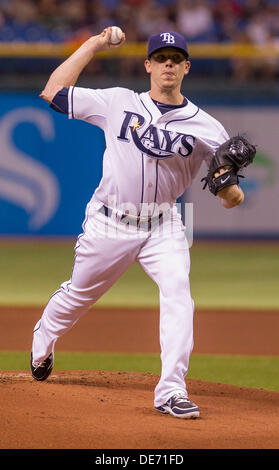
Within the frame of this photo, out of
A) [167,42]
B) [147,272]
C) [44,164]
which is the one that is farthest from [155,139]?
[44,164]

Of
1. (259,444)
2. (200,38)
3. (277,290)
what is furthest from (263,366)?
(200,38)

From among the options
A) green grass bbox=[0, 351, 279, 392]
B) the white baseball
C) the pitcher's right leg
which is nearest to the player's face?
the white baseball

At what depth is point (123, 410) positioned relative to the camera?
4.93 metres

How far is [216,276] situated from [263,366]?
14.2 ft

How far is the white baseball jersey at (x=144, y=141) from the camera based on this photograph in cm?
505

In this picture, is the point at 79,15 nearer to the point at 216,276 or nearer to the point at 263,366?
the point at 216,276

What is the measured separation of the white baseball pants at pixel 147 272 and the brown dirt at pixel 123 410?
0.93 ft

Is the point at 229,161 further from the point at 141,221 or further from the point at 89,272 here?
the point at 89,272

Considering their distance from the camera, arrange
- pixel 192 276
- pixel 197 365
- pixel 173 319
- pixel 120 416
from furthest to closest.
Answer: pixel 192 276
pixel 197 365
pixel 173 319
pixel 120 416

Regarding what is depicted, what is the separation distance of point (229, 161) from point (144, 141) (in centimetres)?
54

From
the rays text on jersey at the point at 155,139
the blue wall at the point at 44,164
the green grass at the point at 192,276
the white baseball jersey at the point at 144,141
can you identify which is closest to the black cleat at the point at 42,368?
the white baseball jersey at the point at 144,141

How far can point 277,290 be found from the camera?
1026 cm

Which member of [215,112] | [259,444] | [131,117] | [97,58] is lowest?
[259,444]

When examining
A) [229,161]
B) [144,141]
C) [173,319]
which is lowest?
[173,319]
